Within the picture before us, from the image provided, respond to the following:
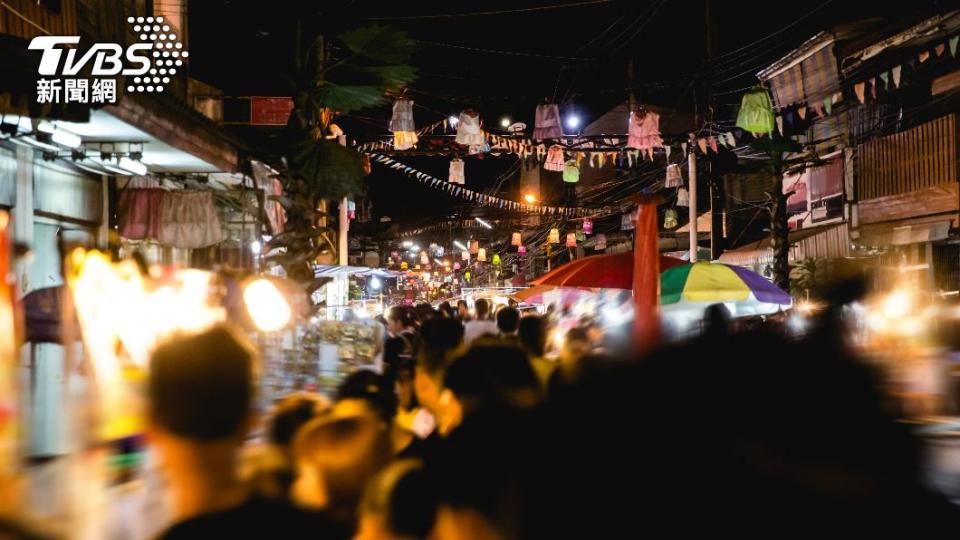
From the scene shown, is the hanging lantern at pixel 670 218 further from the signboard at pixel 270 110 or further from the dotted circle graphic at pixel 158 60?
the dotted circle graphic at pixel 158 60

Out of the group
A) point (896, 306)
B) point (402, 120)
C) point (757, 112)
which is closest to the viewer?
point (896, 306)

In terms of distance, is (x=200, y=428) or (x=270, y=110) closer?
(x=200, y=428)

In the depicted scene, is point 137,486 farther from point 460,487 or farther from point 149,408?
point 460,487

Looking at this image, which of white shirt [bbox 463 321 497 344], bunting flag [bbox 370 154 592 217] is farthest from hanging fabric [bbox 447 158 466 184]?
white shirt [bbox 463 321 497 344]

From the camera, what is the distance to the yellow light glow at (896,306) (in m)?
12.2

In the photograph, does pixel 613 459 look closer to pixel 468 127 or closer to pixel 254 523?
pixel 254 523

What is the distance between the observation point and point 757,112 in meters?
17.4

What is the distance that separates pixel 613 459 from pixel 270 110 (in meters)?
13.9

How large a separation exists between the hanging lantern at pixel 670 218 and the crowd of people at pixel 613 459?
31.4m

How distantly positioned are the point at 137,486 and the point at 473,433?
8.15ft

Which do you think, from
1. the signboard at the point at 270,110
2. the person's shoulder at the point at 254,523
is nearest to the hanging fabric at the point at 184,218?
the signboard at the point at 270,110

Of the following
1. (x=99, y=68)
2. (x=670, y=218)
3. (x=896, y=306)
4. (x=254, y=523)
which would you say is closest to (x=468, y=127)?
(x=896, y=306)

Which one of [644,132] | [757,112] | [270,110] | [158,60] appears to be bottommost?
[158,60]

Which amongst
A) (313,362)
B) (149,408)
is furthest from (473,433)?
(313,362)
